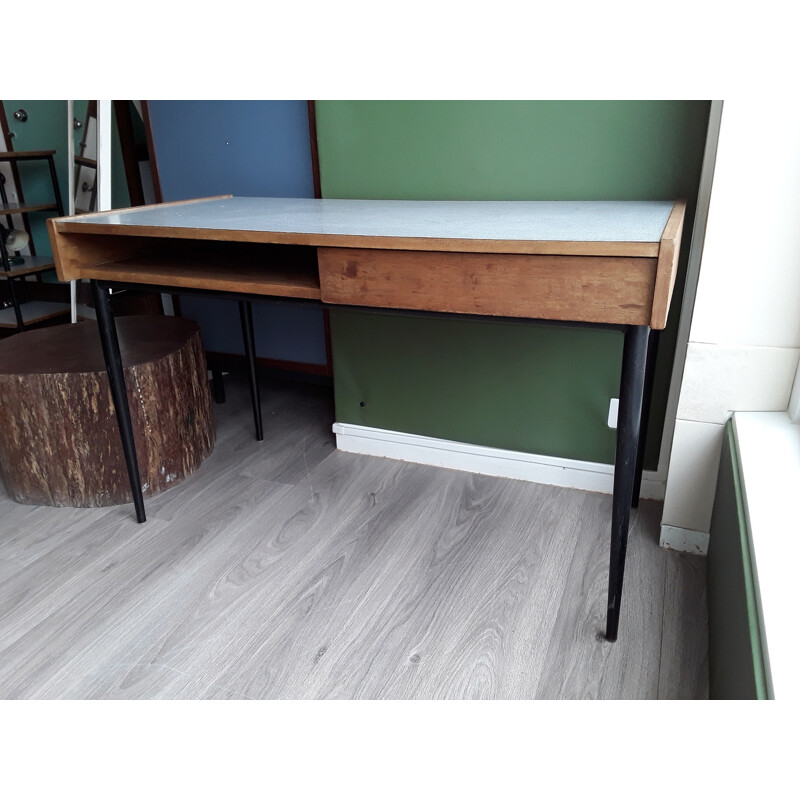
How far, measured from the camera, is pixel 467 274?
109 centimetres

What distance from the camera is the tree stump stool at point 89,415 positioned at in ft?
5.50

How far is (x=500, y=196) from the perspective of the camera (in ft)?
5.44

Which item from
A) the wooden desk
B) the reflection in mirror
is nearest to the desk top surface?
the wooden desk

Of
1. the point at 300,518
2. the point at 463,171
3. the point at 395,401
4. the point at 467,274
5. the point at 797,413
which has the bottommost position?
the point at 300,518

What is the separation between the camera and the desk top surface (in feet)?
3.60

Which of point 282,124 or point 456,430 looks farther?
point 282,124

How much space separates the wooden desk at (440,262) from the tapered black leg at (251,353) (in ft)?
1.39

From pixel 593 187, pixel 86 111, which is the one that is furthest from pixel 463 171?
pixel 86 111

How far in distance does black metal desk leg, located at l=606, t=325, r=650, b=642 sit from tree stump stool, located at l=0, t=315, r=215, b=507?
122cm

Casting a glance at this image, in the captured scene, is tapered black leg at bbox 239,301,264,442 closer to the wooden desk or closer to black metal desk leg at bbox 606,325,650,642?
the wooden desk
